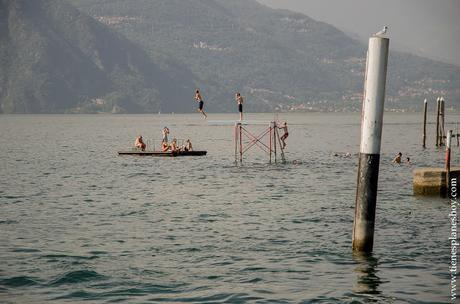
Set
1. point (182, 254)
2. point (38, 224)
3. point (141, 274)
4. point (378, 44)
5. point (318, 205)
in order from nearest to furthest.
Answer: point (378, 44) < point (141, 274) < point (182, 254) < point (38, 224) < point (318, 205)

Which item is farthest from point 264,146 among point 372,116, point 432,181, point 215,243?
point 372,116

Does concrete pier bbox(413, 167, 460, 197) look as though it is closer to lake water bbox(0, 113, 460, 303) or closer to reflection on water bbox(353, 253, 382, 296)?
lake water bbox(0, 113, 460, 303)

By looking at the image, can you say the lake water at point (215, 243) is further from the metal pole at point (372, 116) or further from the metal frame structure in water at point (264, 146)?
the metal frame structure in water at point (264, 146)

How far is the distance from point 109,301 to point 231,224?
1160 cm

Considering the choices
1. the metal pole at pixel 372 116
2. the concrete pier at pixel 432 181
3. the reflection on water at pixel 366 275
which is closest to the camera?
the metal pole at pixel 372 116

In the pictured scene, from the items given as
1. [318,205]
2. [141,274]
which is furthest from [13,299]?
[318,205]

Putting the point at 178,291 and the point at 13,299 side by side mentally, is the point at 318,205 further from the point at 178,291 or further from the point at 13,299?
the point at 13,299

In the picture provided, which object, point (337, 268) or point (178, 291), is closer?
point (178, 291)

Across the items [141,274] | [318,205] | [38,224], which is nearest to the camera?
[141,274]

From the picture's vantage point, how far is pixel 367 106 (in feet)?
58.4

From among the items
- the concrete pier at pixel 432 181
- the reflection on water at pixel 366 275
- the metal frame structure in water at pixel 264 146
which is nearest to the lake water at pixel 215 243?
the reflection on water at pixel 366 275

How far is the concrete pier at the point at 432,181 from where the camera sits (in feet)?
110

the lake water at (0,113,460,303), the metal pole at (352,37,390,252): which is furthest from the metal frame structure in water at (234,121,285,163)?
the metal pole at (352,37,390,252)

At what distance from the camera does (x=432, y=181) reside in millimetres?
33938
